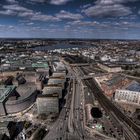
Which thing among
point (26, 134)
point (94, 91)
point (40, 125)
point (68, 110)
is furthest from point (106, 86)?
point (26, 134)

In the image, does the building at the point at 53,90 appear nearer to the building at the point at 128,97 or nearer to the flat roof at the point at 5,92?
the flat roof at the point at 5,92

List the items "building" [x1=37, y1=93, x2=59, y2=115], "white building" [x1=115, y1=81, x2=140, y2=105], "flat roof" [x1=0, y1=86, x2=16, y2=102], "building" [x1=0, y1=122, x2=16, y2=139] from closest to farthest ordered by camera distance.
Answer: "building" [x1=0, y1=122, x2=16, y2=139] < "building" [x1=37, y1=93, x2=59, y2=115] < "flat roof" [x1=0, y1=86, x2=16, y2=102] < "white building" [x1=115, y1=81, x2=140, y2=105]

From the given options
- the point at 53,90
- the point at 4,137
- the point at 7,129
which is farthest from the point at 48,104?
the point at 4,137

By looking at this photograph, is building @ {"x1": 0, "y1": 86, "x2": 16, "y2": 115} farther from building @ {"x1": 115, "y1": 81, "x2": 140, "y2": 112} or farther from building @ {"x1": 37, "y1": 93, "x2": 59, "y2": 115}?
building @ {"x1": 115, "y1": 81, "x2": 140, "y2": 112}

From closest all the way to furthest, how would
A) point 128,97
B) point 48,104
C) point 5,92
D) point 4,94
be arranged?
point 48,104 < point 4,94 < point 5,92 < point 128,97

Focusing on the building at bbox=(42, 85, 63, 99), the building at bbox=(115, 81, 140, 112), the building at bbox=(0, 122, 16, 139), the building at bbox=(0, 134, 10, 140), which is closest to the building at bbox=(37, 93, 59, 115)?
the building at bbox=(42, 85, 63, 99)

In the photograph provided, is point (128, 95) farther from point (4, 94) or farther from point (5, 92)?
point (5, 92)
